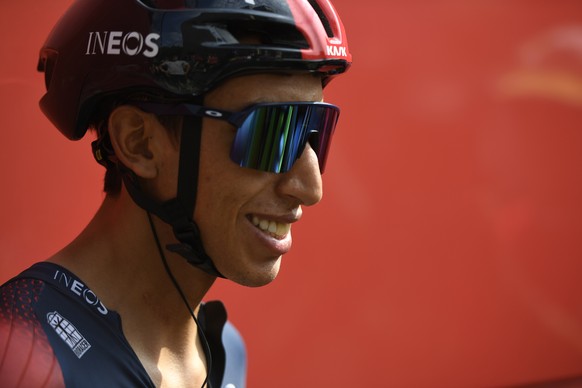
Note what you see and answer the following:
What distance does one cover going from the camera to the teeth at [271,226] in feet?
6.56

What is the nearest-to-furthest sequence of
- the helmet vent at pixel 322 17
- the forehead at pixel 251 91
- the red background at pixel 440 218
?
the forehead at pixel 251 91
the helmet vent at pixel 322 17
the red background at pixel 440 218

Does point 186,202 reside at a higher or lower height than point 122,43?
lower

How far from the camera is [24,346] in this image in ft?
5.74

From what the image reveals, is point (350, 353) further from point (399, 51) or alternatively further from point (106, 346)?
point (106, 346)

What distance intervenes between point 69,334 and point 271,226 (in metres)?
0.49

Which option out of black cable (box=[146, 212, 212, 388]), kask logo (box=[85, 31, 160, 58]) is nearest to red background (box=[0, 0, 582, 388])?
black cable (box=[146, 212, 212, 388])

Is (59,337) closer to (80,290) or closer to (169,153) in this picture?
(80,290)

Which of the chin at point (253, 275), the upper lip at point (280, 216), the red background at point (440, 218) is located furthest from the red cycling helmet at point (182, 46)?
the red background at point (440, 218)

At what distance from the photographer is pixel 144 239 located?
6.75 feet

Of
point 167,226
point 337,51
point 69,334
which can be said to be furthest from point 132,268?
point 337,51

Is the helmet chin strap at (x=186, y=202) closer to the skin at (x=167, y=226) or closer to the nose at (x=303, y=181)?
the skin at (x=167, y=226)

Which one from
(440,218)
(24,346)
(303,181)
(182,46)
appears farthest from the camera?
(440,218)

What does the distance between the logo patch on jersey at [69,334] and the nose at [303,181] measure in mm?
523

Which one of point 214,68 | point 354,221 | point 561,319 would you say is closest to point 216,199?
point 214,68
